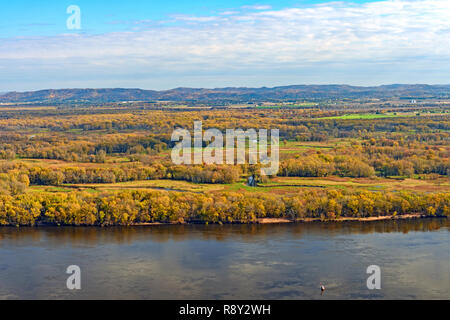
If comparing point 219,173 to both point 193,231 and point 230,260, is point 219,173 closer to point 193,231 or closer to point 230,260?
point 193,231

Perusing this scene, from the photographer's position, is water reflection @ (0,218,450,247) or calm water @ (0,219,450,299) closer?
calm water @ (0,219,450,299)

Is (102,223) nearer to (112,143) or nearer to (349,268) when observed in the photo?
(349,268)
